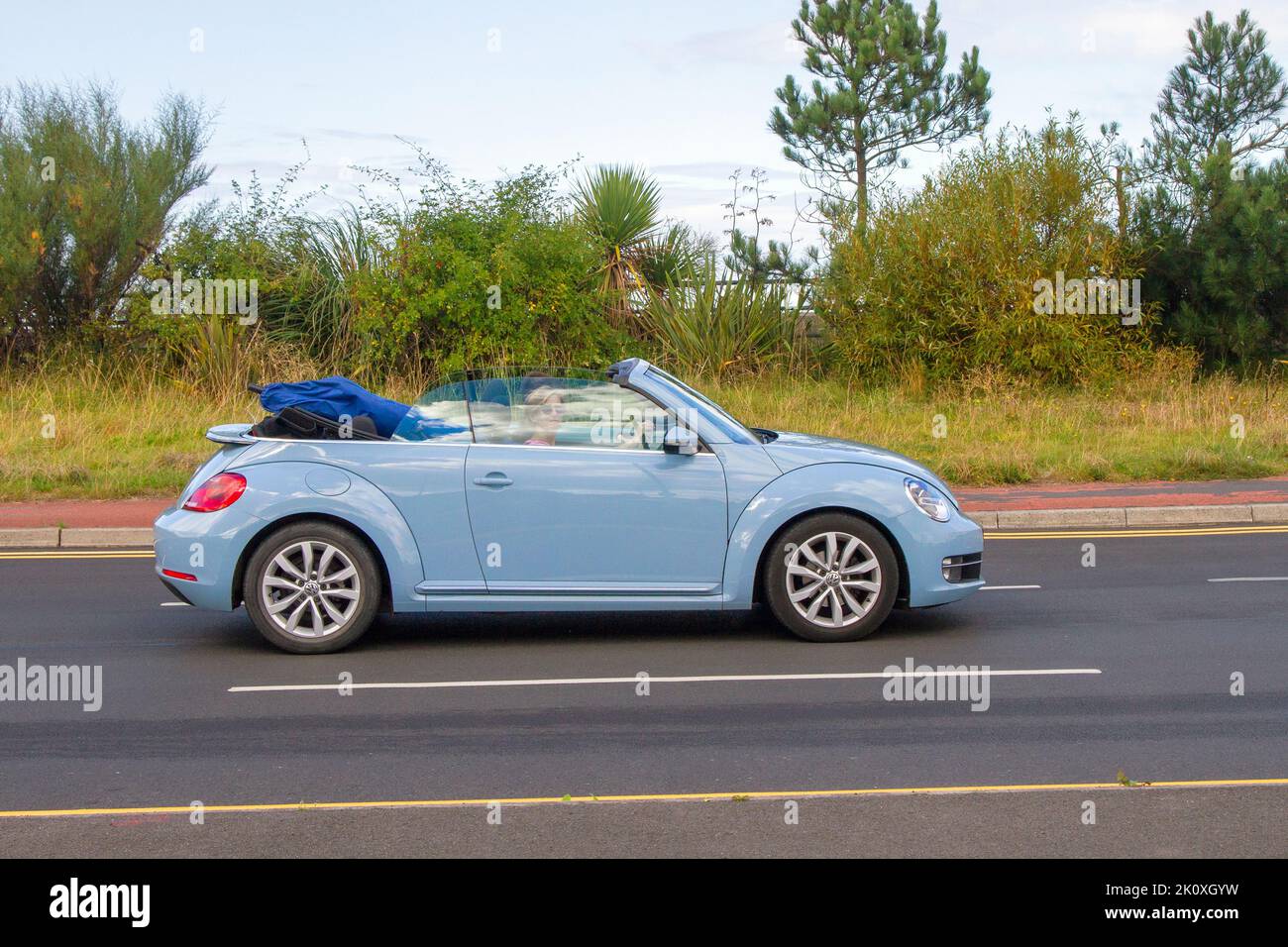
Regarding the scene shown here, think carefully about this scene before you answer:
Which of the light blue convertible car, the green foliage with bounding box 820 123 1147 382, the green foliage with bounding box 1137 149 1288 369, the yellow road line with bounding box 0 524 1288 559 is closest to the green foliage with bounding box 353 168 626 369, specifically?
the green foliage with bounding box 820 123 1147 382

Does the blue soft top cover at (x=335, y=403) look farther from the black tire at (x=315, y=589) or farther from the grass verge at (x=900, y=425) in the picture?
the grass verge at (x=900, y=425)

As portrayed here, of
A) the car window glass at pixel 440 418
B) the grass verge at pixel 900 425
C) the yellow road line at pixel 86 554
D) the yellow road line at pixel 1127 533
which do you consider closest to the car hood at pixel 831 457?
the car window glass at pixel 440 418

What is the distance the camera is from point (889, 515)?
785 centimetres

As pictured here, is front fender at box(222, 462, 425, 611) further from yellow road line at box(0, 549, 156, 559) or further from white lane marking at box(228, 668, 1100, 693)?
yellow road line at box(0, 549, 156, 559)

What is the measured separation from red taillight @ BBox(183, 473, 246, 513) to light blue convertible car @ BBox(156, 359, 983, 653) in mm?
12

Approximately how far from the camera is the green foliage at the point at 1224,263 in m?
25.4

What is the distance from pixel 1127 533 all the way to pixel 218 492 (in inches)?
341

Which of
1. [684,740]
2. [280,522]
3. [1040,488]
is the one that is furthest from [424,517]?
[1040,488]

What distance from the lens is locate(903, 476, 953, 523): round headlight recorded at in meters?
7.93

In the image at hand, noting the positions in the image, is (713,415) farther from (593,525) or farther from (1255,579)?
(1255,579)

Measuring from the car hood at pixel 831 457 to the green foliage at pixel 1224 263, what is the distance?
63.4 ft

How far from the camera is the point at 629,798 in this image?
5.21m
